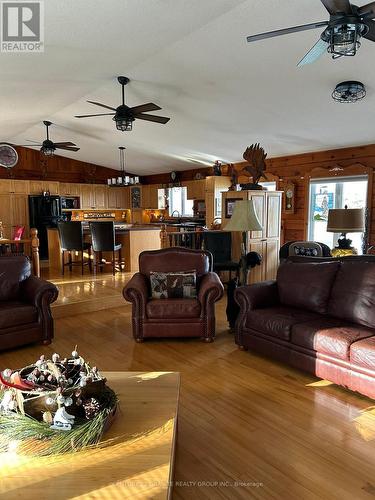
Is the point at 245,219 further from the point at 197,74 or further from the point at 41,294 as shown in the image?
the point at 41,294

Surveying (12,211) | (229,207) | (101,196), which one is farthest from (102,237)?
(101,196)

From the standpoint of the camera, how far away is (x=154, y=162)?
1016cm

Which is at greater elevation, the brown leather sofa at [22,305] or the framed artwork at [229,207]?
the framed artwork at [229,207]

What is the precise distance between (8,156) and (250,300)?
8.54 metres

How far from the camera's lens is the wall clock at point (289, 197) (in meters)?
7.41

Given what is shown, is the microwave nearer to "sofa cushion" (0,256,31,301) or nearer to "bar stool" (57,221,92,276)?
"bar stool" (57,221,92,276)

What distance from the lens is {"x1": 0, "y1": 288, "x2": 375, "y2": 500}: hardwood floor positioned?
1.88m

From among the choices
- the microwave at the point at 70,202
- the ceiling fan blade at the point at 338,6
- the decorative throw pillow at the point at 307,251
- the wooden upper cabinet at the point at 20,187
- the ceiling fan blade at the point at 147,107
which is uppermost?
the ceiling fan blade at the point at 147,107

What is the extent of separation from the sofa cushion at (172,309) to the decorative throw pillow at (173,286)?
0.14 meters

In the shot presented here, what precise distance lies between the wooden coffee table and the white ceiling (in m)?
2.75

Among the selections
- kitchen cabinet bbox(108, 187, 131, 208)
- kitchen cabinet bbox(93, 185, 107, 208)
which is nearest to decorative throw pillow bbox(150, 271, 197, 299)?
kitchen cabinet bbox(93, 185, 107, 208)

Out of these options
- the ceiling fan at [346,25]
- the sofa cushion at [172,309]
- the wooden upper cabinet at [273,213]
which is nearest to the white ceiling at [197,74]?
the ceiling fan at [346,25]

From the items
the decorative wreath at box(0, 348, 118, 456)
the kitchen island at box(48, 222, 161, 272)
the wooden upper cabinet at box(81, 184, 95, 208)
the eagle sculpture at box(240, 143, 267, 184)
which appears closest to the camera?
the decorative wreath at box(0, 348, 118, 456)

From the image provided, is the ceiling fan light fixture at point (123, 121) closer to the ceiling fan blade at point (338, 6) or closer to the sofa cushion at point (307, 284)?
the sofa cushion at point (307, 284)
